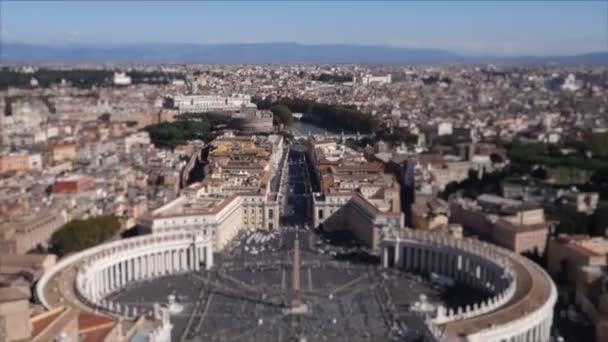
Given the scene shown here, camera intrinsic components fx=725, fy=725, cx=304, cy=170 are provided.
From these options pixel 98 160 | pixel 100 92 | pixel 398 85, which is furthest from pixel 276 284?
pixel 100 92

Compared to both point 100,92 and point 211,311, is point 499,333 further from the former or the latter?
point 100,92

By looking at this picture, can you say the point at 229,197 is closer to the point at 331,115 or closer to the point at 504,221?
the point at 331,115

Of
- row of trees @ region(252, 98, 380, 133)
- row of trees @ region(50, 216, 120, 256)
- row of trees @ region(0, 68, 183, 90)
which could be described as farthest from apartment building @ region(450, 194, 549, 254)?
row of trees @ region(50, 216, 120, 256)

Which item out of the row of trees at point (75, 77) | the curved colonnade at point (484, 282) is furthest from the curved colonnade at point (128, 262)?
the row of trees at point (75, 77)

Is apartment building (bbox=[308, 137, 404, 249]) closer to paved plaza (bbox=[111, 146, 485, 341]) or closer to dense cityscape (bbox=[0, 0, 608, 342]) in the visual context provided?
dense cityscape (bbox=[0, 0, 608, 342])

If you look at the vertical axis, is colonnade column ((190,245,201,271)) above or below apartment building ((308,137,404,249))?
below

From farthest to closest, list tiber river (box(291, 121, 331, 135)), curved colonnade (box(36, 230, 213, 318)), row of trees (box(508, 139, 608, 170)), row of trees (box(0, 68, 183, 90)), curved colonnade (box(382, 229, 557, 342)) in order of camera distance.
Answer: row of trees (box(0, 68, 183, 90)) < tiber river (box(291, 121, 331, 135)) < row of trees (box(508, 139, 608, 170)) < curved colonnade (box(36, 230, 213, 318)) < curved colonnade (box(382, 229, 557, 342))

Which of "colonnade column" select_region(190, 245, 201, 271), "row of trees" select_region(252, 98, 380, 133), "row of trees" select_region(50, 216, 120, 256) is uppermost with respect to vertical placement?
"row of trees" select_region(252, 98, 380, 133)

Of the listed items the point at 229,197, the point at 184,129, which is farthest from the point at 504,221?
the point at 184,129
